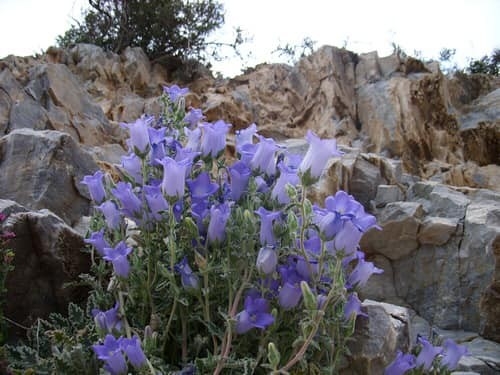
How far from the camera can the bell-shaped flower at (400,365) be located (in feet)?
5.99

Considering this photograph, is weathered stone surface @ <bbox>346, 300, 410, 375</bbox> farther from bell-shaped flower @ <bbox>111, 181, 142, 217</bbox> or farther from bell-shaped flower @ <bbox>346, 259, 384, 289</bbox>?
bell-shaped flower @ <bbox>111, 181, 142, 217</bbox>

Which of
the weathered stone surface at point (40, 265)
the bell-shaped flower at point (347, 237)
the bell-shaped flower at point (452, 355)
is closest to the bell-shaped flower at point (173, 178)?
the bell-shaped flower at point (347, 237)

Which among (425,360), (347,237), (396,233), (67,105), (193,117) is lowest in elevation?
(396,233)

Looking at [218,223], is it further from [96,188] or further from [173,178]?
[96,188]

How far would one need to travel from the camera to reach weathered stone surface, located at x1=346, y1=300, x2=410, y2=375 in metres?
1.90

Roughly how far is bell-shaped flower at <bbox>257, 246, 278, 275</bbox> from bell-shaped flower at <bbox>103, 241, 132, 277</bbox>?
397 millimetres

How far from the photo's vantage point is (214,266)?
148 centimetres

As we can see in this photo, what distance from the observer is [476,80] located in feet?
35.3

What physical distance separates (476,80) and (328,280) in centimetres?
1050

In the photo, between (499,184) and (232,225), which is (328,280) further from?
(499,184)

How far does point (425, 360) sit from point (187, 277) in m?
1.03

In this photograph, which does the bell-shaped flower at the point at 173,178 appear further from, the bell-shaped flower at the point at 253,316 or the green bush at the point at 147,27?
the green bush at the point at 147,27

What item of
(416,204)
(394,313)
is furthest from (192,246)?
(416,204)

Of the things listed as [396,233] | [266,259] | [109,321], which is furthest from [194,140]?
[396,233]
